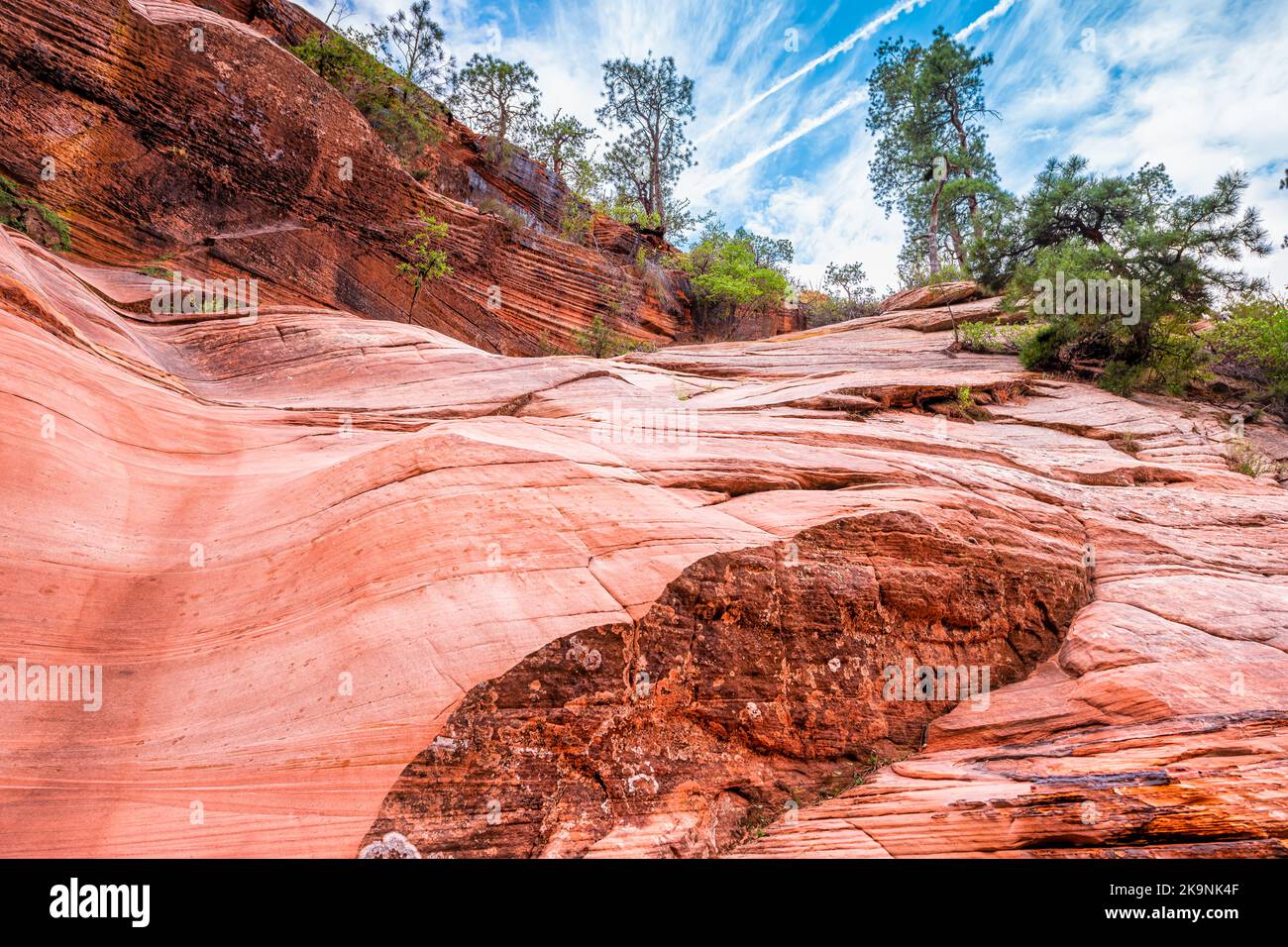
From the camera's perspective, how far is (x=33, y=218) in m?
11.7

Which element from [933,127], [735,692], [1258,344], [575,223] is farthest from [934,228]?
[735,692]

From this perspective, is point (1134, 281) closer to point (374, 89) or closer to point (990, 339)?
point (990, 339)

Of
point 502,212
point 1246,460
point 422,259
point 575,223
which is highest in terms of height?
point 575,223

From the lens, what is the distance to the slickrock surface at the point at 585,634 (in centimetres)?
363

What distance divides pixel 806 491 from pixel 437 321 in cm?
1686

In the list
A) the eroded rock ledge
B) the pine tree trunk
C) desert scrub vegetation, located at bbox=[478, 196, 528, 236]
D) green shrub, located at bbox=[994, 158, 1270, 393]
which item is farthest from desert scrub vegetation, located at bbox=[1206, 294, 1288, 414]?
desert scrub vegetation, located at bbox=[478, 196, 528, 236]

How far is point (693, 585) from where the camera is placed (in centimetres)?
486

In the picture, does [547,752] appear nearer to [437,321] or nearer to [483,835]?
[483,835]

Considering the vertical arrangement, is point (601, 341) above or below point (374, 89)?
below

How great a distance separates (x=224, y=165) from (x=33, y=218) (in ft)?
16.0

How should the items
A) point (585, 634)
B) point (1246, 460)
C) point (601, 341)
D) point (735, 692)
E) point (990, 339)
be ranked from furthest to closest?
1. point (601, 341)
2. point (990, 339)
3. point (1246, 460)
4. point (735, 692)
5. point (585, 634)

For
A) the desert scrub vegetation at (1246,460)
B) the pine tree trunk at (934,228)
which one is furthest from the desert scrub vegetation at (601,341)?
the pine tree trunk at (934,228)

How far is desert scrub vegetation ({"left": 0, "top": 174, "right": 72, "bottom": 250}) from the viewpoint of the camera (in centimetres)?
1120
